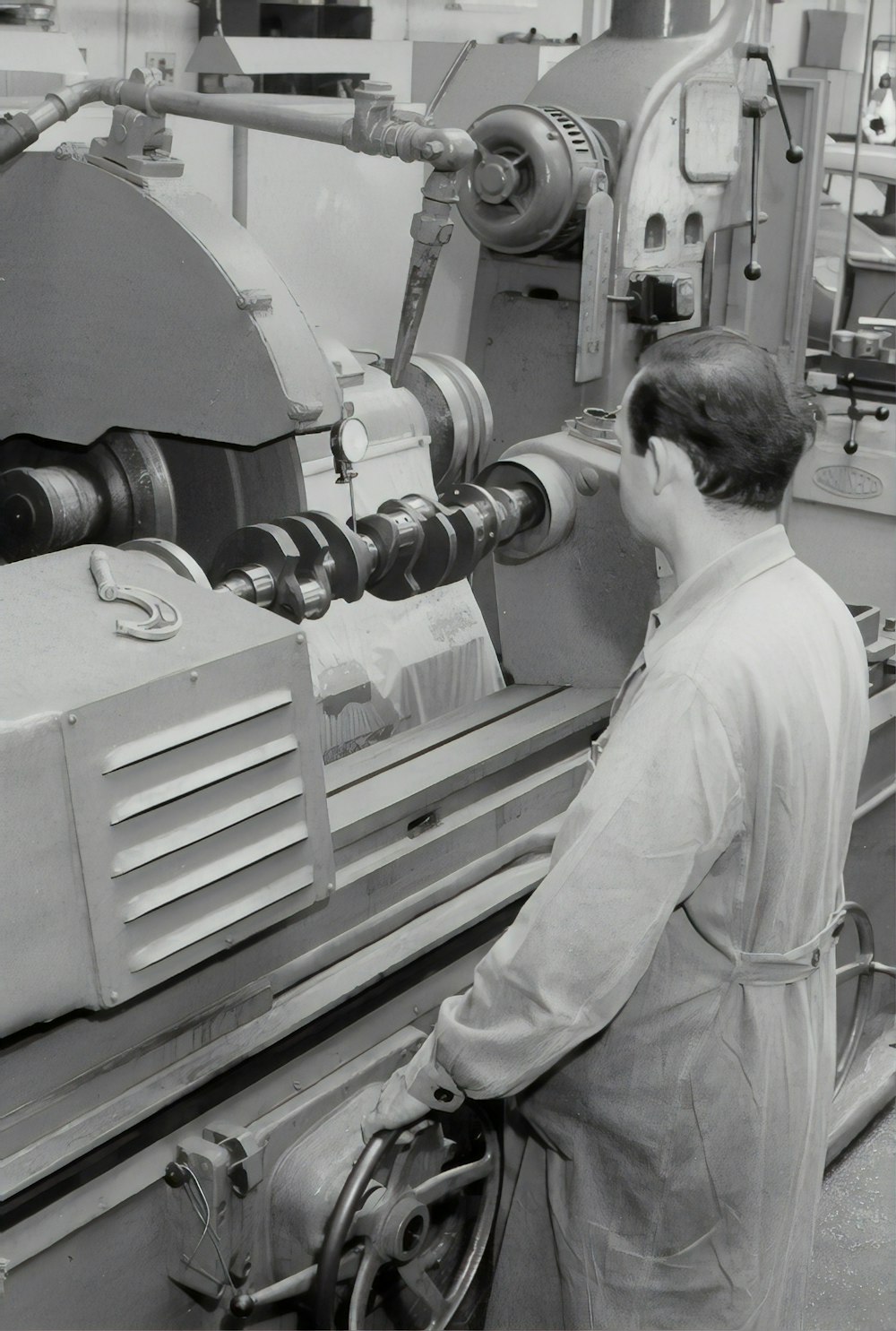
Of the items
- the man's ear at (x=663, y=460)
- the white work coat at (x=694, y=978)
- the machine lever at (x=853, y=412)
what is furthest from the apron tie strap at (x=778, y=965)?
the machine lever at (x=853, y=412)

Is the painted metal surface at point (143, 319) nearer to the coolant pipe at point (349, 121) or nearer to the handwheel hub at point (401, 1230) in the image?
the coolant pipe at point (349, 121)

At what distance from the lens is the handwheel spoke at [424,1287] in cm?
133

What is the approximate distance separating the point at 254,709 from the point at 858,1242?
53.1 inches

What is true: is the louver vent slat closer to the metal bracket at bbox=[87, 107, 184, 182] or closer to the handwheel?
the handwheel

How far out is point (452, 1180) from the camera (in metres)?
1.33

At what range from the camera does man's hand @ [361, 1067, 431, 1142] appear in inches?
45.9

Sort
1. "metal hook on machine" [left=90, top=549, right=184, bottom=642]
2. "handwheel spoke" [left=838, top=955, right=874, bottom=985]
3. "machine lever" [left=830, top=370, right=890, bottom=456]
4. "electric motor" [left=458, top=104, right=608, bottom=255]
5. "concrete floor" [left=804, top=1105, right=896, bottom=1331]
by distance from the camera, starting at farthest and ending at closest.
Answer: "machine lever" [left=830, top=370, right=890, bottom=456]
"electric motor" [left=458, top=104, right=608, bottom=255]
"handwheel spoke" [left=838, top=955, right=874, bottom=985]
"concrete floor" [left=804, top=1105, right=896, bottom=1331]
"metal hook on machine" [left=90, top=549, right=184, bottom=642]

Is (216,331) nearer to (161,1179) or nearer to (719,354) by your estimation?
(719,354)

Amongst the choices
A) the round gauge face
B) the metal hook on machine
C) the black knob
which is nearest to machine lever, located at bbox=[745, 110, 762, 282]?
the round gauge face

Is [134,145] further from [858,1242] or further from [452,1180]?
[858,1242]

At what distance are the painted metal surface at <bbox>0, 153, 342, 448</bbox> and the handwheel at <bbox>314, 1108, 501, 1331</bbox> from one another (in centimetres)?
74

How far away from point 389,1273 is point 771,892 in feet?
1.90

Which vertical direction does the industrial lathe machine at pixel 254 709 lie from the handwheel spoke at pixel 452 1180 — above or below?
above

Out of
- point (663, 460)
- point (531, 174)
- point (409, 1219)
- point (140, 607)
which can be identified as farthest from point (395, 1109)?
point (531, 174)
